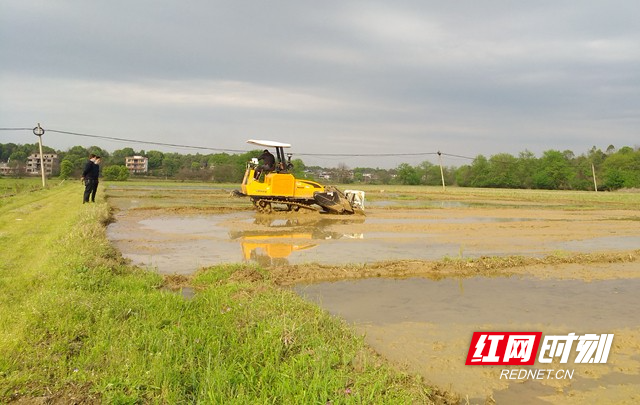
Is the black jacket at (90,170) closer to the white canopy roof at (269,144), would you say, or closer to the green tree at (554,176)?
the white canopy roof at (269,144)

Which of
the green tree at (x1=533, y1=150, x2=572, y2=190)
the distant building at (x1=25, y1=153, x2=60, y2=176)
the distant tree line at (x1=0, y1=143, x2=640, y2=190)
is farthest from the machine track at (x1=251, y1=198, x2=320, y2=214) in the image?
the green tree at (x1=533, y1=150, x2=572, y2=190)

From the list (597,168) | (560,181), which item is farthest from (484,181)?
(597,168)

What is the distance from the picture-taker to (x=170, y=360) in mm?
3580

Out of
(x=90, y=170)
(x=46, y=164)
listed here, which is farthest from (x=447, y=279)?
(x=46, y=164)

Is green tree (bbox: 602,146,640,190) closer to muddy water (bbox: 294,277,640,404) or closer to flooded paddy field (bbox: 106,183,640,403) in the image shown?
flooded paddy field (bbox: 106,183,640,403)

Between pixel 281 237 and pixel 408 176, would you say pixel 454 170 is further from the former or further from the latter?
pixel 281 237

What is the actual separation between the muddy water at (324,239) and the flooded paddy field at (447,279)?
A: 0.13ft

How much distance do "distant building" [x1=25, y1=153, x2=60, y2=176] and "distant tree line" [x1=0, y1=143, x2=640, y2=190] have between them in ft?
4.41

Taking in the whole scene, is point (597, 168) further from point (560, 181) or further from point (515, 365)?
point (515, 365)

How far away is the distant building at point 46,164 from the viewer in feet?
232

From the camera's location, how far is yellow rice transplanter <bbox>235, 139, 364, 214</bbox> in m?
18.4

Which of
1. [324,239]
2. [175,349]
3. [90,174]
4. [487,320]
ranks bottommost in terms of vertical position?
[487,320]

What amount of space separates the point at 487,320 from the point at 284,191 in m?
13.5

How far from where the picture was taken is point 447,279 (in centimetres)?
801
